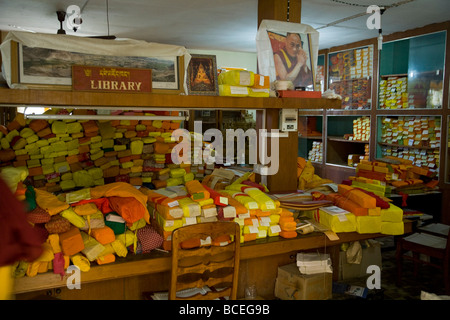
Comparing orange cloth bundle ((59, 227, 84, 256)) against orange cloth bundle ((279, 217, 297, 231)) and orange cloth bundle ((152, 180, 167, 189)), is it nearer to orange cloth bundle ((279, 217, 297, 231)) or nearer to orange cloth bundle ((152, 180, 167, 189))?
orange cloth bundle ((279, 217, 297, 231))

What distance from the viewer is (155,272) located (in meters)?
2.66

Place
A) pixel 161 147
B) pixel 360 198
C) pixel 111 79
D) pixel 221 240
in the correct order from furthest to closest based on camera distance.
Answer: pixel 161 147, pixel 360 198, pixel 221 240, pixel 111 79

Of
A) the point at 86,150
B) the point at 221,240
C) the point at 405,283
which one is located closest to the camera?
the point at 221,240

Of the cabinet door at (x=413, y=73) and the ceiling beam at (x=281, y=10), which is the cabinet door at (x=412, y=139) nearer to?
the cabinet door at (x=413, y=73)

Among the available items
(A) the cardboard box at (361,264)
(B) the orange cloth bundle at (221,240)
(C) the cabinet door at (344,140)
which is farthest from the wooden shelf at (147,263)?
(C) the cabinet door at (344,140)

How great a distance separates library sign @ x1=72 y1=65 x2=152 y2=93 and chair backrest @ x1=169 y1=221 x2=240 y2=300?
1.06m

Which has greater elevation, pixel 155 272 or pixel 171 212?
pixel 171 212

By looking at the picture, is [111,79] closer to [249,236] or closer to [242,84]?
[242,84]

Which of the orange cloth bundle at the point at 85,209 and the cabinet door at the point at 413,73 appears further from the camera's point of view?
the cabinet door at the point at 413,73

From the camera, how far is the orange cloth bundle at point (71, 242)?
7.73 feet

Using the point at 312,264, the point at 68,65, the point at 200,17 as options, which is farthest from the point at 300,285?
the point at 200,17

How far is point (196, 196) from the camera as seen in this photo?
9.43 feet

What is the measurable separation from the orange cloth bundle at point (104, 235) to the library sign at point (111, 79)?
Answer: 36.5 inches

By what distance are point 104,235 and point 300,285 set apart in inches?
61.6
